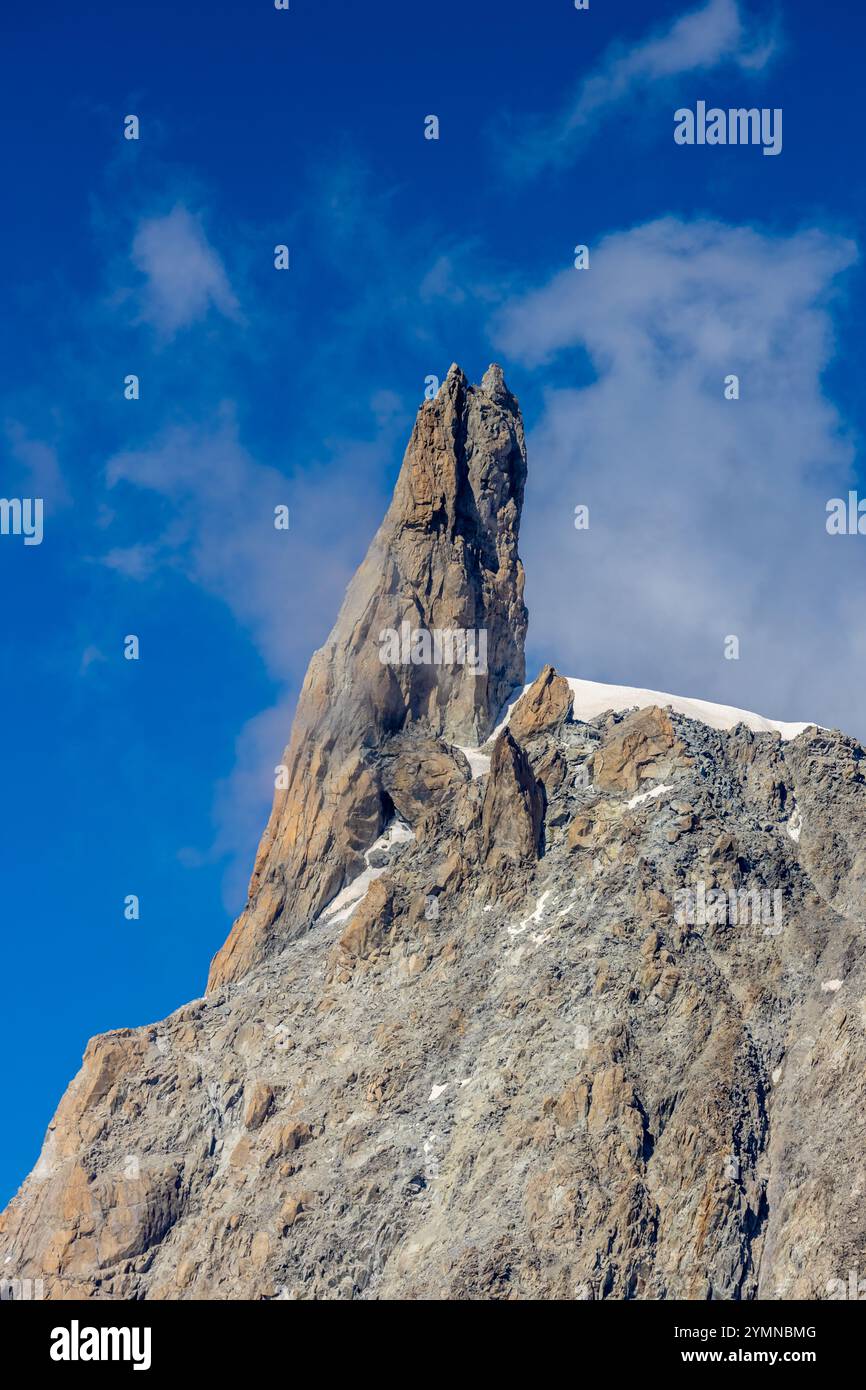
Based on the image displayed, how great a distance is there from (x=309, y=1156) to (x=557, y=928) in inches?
910

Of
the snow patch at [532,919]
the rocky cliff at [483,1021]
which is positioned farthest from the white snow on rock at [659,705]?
the snow patch at [532,919]

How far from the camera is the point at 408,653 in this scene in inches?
6978

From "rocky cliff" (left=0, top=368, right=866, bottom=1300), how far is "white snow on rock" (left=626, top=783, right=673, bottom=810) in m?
0.28

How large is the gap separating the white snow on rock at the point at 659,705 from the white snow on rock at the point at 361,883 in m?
13.4

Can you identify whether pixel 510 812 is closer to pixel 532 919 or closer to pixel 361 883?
pixel 532 919

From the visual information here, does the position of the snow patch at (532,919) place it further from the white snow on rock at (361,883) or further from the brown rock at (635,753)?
the white snow on rock at (361,883)

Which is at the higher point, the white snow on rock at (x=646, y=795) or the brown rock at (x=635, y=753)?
the brown rock at (x=635, y=753)

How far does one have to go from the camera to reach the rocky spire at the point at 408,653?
169375 millimetres

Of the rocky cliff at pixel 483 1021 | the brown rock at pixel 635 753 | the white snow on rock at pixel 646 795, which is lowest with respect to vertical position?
the rocky cliff at pixel 483 1021

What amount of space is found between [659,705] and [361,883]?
28146mm

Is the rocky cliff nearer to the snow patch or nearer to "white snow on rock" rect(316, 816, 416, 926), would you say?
"white snow on rock" rect(316, 816, 416, 926)

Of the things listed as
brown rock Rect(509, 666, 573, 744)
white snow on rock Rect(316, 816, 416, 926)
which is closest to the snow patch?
white snow on rock Rect(316, 816, 416, 926)

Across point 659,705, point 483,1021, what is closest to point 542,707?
point 659,705
